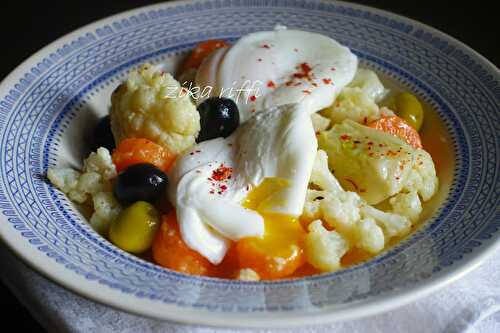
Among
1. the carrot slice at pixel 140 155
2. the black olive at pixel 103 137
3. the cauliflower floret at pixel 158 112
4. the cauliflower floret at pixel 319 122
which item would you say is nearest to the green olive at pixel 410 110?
the cauliflower floret at pixel 319 122

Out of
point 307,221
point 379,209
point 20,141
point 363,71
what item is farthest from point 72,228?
point 363,71

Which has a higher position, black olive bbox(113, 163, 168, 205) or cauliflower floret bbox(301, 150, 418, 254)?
black olive bbox(113, 163, 168, 205)

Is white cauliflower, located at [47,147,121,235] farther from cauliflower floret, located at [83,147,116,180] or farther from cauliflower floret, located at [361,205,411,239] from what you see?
cauliflower floret, located at [361,205,411,239]

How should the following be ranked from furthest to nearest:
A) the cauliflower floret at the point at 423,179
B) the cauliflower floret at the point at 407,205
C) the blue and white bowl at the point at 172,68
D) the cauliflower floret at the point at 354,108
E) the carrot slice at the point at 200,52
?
the carrot slice at the point at 200,52, the cauliflower floret at the point at 354,108, the cauliflower floret at the point at 423,179, the cauliflower floret at the point at 407,205, the blue and white bowl at the point at 172,68

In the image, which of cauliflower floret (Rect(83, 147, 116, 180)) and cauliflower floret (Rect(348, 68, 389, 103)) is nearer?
cauliflower floret (Rect(83, 147, 116, 180))

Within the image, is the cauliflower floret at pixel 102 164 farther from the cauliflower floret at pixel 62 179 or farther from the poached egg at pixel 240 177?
the poached egg at pixel 240 177

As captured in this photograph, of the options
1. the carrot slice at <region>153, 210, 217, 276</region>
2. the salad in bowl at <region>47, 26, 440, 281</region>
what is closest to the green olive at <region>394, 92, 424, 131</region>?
the salad in bowl at <region>47, 26, 440, 281</region>

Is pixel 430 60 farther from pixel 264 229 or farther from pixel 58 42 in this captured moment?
pixel 58 42
